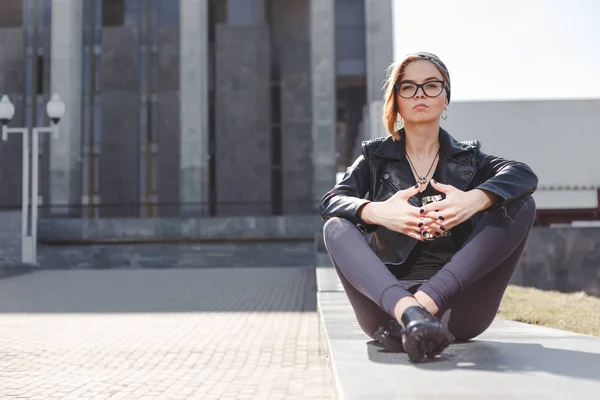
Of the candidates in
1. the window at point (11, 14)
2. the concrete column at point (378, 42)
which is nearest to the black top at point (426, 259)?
the concrete column at point (378, 42)

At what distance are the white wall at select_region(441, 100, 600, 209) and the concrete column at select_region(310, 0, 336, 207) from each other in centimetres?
822

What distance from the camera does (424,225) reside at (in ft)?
9.70

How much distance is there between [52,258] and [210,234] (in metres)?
5.30

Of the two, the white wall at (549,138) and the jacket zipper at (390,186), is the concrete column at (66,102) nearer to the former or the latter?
the white wall at (549,138)

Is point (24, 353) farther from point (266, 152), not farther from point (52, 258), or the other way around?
point (266, 152)

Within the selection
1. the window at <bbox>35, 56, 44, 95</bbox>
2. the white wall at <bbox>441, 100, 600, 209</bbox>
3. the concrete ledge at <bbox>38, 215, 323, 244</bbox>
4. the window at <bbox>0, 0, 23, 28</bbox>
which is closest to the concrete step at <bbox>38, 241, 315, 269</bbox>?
the concrete ledge at <bbox>38, 215, 323, 244</bbox>

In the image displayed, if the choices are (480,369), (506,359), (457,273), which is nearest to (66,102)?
(457,273)

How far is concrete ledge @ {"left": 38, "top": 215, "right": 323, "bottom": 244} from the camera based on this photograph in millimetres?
21516

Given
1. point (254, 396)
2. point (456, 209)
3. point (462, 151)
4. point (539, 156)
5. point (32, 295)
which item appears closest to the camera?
point (456, 209)

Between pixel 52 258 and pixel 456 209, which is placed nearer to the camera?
pixel 456 209

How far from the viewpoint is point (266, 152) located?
26.8 meters

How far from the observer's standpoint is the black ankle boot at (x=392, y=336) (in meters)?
2.93

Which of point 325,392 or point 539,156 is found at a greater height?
point 539,156

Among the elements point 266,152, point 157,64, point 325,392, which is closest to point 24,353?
point 325,392
